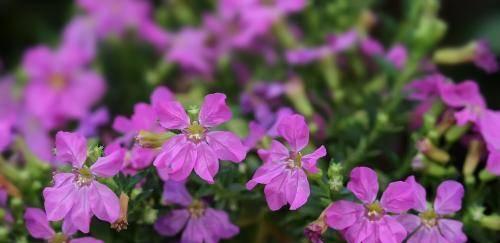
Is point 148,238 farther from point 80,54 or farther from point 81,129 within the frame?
point 80,54

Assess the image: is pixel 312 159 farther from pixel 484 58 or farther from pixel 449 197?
pixel 484 58

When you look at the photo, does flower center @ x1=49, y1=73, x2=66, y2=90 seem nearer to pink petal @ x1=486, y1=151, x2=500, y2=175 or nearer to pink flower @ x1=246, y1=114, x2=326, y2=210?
pink flower @ x1=246, y1=114, x2=326, y2=210

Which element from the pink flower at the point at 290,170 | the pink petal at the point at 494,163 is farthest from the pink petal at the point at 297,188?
the pink petal at the point at 494,163

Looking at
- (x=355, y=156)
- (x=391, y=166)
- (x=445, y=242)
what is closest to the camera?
(x=445, y=242)

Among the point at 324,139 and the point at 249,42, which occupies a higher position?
the point at 249,42

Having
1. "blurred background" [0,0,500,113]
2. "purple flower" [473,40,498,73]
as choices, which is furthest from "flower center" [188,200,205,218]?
"purple flower" [473,40,498,73]

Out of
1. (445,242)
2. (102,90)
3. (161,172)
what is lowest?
(445,242)

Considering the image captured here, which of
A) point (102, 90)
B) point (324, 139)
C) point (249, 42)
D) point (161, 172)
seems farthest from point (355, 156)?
point (102, 90)

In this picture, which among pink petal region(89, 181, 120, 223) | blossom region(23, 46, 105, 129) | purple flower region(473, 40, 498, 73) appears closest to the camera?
pink petal region(89, 181, 120, 223)
